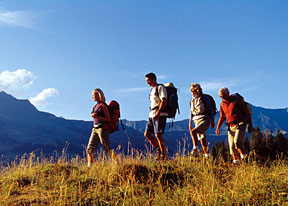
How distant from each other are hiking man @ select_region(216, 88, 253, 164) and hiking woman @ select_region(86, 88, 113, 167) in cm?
294

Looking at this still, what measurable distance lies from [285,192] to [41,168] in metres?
5.56

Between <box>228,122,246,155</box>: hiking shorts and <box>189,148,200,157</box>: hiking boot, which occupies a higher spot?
<box>228,122,246,155</box>: hiking shorts

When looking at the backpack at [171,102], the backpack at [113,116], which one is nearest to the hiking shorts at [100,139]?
the backpack at [113,116]

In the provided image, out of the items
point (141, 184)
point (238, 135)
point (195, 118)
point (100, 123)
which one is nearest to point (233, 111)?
point (238, 135)

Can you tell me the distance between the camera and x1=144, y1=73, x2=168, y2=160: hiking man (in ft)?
22.1

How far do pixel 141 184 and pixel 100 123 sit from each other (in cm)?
222

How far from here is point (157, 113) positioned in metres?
6.70

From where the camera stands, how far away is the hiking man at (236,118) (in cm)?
704

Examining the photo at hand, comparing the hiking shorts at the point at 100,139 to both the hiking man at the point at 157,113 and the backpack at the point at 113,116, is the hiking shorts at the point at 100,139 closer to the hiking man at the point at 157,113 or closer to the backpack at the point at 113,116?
the backpack at the point at 113,116

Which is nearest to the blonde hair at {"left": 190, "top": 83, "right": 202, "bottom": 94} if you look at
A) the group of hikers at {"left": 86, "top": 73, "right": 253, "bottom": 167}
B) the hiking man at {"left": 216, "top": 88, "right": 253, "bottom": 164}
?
the group of hikers at {"left": 86, "top": 73, "right": 253, "bottom": 167}

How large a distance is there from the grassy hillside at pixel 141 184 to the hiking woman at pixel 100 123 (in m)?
0.31

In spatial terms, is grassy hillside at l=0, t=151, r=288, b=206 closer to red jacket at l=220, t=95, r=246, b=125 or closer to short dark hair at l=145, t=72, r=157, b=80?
red jacket at l=220, t=95, r=246, b=125

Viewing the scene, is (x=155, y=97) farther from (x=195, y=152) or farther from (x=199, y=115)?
(x=195, y=152)

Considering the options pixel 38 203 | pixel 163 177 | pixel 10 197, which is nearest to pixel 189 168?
pixel 163 177
